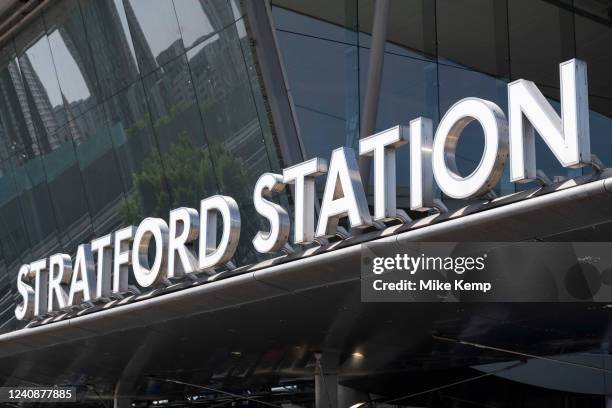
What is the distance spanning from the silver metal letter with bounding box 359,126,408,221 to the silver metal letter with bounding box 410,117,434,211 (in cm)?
22

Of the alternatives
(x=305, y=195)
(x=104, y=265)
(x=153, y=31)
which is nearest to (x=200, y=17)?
(x=153, y=31)

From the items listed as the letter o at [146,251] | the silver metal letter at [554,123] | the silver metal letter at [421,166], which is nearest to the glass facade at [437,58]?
the silver metal letter at [421,166]

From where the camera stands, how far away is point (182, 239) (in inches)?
722

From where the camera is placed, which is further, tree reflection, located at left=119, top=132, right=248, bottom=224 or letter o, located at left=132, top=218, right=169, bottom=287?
tree reflection, located at left=119, top=132, right=248, bottom=224

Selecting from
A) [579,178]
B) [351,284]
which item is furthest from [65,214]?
[579,178]

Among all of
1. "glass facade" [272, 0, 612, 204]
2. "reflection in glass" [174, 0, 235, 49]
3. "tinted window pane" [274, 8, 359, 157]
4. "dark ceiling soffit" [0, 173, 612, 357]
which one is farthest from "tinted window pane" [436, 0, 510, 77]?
"dark ceiling soffit" [0, 173, 612, 357]

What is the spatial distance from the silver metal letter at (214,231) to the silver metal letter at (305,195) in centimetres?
143

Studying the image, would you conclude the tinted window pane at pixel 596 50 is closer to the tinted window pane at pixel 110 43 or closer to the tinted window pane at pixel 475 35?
the tinted window pane at pixel 475 35

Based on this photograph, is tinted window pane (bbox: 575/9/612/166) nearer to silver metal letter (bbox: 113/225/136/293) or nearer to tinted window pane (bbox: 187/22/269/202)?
tinted window pane (bbox: 187/22/269/202)

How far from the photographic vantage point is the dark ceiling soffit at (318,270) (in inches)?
469

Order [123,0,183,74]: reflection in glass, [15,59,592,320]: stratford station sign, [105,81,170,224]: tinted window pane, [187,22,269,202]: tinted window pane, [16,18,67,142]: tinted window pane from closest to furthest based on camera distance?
[15,59,592,320]: stratford station sign
[187,22,269,202]: tinted window pane
[123,0,183,74]: reflection in glass
[105,81,170,224]: tinted window pane
[16,18,67,142]: tinted window pane

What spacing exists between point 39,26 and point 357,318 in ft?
40.0

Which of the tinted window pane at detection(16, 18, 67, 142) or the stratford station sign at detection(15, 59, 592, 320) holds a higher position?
the tinted window pane at detection(16, 18, 67, 142)

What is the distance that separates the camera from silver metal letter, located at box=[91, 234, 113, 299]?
2027 cm
